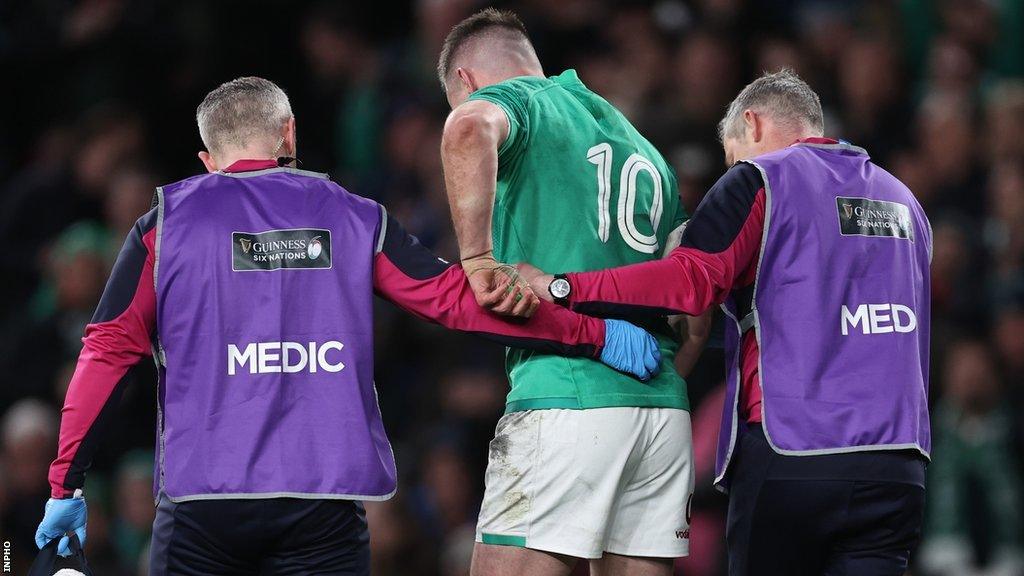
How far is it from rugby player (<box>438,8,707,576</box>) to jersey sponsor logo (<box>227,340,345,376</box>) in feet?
1.56

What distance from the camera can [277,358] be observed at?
12.7 feet

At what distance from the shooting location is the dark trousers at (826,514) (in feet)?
13.1

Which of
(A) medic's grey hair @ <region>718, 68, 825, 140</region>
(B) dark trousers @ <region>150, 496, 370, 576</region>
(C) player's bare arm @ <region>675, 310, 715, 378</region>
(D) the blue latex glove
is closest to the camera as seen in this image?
(B) dark trousers @ <region>150, 496, 370, 576</region>

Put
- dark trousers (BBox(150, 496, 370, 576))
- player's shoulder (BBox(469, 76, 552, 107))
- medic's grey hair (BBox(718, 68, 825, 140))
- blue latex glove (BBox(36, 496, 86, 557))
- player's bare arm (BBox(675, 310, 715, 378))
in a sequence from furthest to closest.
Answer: player's bare arm (BBox(675, 310, 715, 378))
medic's grey hair (BBox(718, 68, 825, 140))
player's shoulder (BBox(469, 76, 552, 107))
blue latex glove (BBox(36, 496, 86, 557))
dark trousers (BBox(150, 496, 370, 576))

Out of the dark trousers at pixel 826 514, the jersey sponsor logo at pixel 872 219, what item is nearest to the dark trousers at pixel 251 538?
the dark trousers at pixel 826 514

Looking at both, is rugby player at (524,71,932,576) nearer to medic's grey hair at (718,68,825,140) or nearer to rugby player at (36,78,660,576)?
medic's grey hair at (718,68,825,140)

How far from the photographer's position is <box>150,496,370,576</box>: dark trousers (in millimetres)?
3820

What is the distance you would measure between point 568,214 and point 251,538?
127 cm

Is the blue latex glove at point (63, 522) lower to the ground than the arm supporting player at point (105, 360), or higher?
lower

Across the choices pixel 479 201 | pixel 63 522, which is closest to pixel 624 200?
pixel 479 201

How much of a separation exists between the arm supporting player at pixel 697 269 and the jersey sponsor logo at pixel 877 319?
321 mm

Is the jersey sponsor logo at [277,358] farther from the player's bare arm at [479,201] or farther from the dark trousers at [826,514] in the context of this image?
the dark trousers at [826,514]

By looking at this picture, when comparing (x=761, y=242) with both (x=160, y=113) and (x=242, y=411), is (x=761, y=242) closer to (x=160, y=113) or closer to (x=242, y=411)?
(x=242, y=411)

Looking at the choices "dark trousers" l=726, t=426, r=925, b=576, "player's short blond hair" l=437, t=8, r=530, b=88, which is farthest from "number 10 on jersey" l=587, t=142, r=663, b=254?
"dark trousers" l=726, t=426, r=925, b=576
